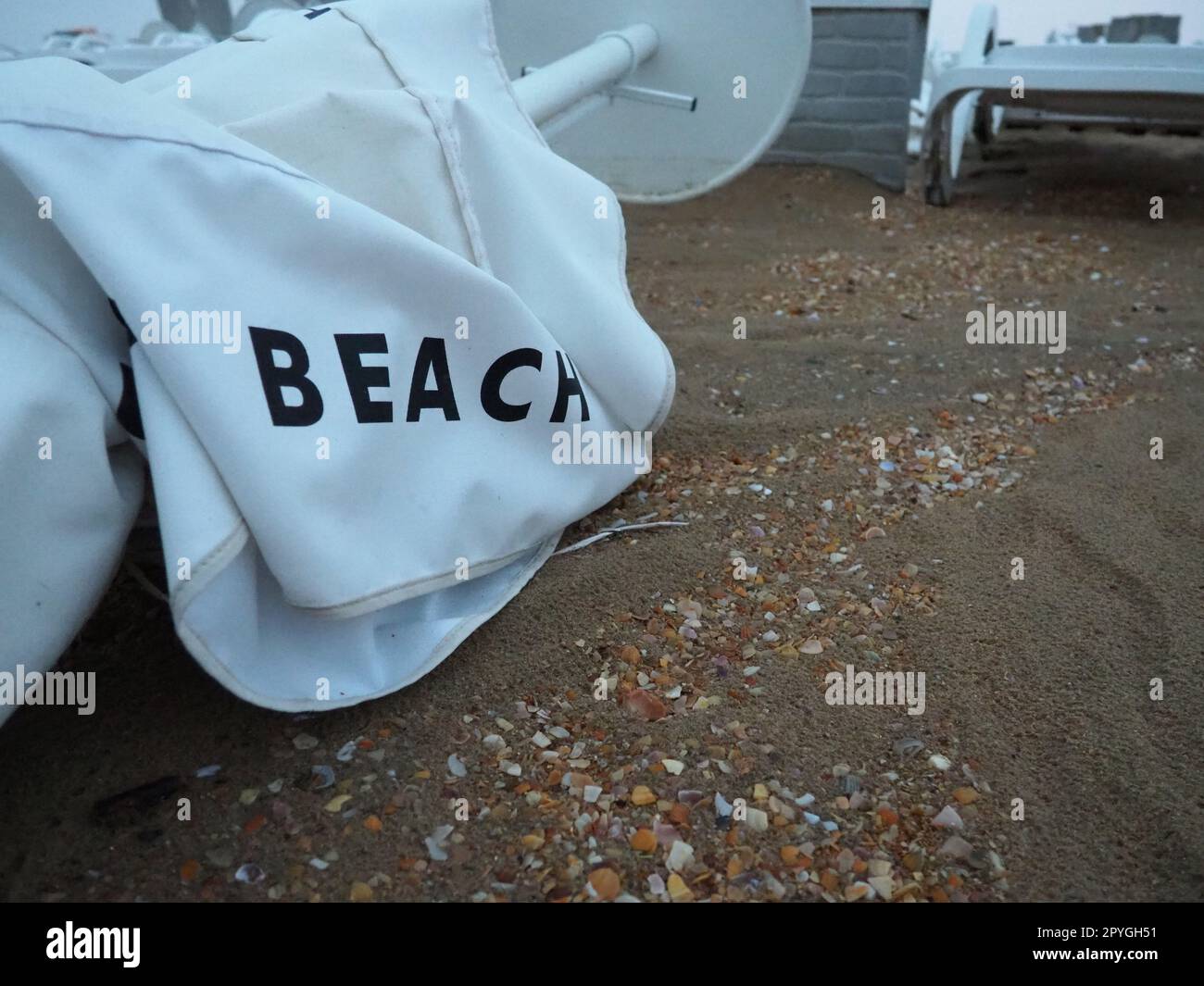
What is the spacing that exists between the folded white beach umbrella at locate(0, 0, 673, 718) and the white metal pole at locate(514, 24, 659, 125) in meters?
0.51

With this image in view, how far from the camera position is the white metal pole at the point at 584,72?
1.89 meters

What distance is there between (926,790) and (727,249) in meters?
2.19

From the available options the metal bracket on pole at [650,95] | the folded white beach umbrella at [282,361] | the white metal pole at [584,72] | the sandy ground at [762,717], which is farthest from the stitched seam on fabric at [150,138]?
the metal bracket on pole at [650,95]

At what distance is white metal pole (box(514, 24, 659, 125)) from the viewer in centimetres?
189

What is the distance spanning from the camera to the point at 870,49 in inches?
A: 139

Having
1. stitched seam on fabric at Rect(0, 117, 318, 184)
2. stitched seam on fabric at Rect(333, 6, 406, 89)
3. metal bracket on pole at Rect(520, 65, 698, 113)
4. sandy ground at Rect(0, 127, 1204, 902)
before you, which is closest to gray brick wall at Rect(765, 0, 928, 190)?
metal bracket on pole at Rect(520, 65, 698, 113)

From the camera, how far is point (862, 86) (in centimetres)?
360

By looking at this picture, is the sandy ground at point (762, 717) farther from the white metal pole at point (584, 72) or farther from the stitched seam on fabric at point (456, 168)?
the white metal pole at point (584, 72)

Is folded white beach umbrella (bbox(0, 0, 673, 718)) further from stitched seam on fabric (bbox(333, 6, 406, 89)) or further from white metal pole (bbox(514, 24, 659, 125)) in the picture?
white metal pole (bbox(514, 24, 659, 125))

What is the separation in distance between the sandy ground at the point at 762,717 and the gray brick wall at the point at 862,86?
2.02 metres

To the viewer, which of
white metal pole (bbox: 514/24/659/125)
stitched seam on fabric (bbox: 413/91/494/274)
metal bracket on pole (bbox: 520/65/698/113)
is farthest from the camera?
metal bracket on pole (bbox: 520/65/698/113)

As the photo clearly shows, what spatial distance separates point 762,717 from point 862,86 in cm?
314

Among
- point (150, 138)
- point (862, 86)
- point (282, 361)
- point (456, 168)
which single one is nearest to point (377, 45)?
point (456, 168)
